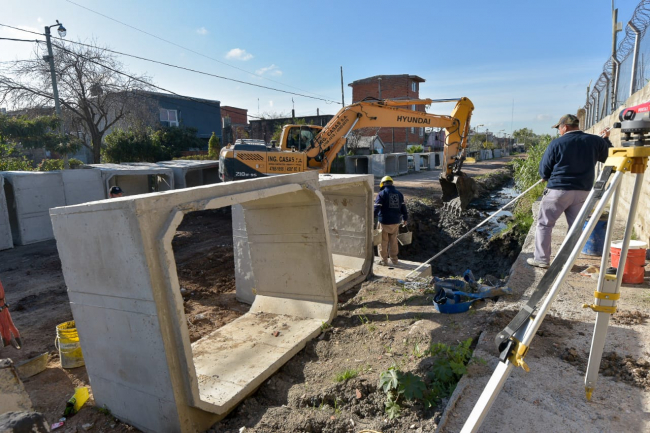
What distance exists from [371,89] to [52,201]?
116 ft

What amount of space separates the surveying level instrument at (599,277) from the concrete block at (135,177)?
1396 cm

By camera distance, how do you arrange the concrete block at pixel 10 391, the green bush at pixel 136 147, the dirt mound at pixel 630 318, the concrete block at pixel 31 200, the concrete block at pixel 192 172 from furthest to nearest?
the green bush at pixel 136 147 → the concrete block at pixel 192 172 → the concrete block at pixel 31 200 → the dirt mound at pixel 630 318 → the concrete block at pixel 10 391

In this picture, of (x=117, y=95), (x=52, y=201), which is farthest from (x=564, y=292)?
(x=117, y=95)

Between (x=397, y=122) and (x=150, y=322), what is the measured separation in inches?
390

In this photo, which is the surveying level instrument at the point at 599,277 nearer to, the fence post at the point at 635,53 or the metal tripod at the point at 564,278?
the metal tripod at the point at 564,278

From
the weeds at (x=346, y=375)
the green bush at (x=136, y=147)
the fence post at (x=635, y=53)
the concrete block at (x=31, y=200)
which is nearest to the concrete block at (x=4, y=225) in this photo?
the concrete block at (x=31, y=200)

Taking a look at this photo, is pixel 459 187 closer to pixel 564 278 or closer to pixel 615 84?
pixel 615 84

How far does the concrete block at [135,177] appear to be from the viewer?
13.4 m

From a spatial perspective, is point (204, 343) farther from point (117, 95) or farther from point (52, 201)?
point (117, 95)

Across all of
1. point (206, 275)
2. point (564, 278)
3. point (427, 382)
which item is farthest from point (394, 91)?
point (564, 278)

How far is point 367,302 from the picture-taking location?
18.7ft

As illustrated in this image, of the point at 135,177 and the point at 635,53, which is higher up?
the point at 635,53

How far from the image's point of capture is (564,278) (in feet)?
7.11

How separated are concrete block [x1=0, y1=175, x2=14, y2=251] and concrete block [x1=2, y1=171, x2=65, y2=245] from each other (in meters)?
0.41
